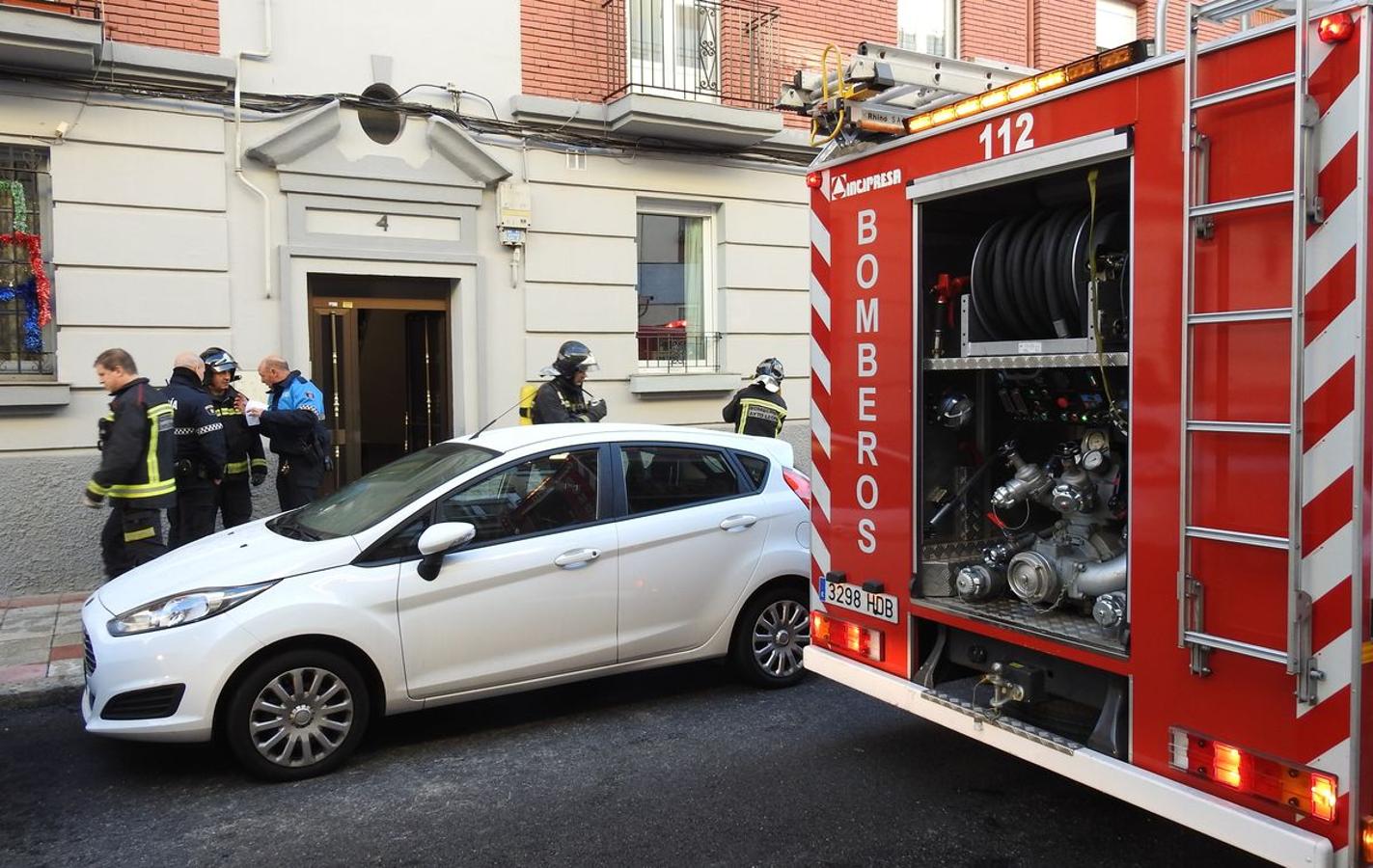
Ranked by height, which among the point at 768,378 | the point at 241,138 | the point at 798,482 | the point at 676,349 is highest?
the point at 241,138

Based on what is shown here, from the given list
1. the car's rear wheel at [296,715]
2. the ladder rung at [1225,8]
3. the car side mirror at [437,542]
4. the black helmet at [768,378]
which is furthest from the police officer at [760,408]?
the ladder rung at [1225,8]

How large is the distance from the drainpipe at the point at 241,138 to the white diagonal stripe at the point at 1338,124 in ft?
27.1

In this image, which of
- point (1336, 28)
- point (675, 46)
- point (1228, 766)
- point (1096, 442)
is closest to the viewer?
point (1336, 28)

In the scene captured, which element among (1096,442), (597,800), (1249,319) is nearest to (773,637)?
(597,800)

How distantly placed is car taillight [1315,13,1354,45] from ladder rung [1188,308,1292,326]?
27.2 inches

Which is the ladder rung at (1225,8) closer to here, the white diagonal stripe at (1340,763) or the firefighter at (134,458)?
the white diagonal stripe at (1340,763)

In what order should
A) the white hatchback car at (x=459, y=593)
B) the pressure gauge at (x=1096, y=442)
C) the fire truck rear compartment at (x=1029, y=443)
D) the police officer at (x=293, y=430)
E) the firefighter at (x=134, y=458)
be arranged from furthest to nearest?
1. the police officer at (x=293, y=430)
2. the firefighter at (x=134, y=458)
3. the white hatchback car at (x=459, y=593)
4. the pressure gauge at (x=1096, y=442)
5. the fire truck rear compartment at (x=1029, y=443)

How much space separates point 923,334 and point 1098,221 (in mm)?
778

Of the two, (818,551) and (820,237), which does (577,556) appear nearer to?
(818,551)

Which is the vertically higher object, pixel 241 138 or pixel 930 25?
pixel 930 25

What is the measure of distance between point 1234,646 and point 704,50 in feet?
31.4

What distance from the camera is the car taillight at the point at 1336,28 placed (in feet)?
8.60

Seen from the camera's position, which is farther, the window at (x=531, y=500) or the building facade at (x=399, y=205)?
the building facade at (x=399, y=205)

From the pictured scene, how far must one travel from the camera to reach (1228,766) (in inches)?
117
